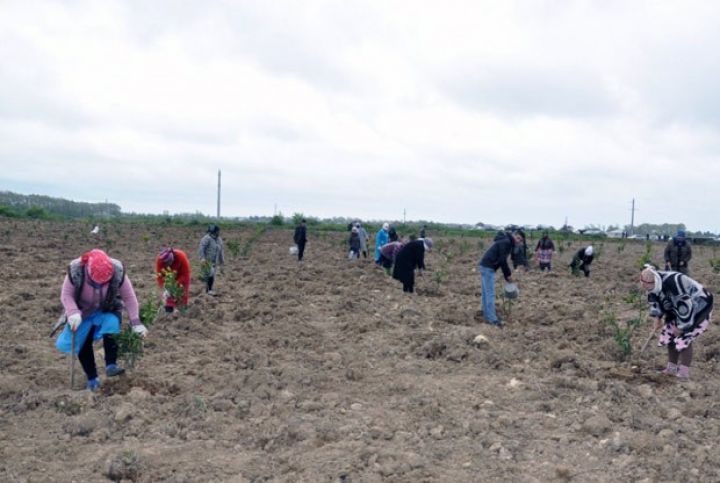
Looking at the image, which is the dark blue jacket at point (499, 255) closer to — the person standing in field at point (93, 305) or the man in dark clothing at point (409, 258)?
the man in dark clothing at point (409, 258)

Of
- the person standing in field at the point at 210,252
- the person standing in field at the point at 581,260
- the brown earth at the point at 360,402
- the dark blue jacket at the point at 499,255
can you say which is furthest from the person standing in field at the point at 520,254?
the person standing in field at the point at 210,252

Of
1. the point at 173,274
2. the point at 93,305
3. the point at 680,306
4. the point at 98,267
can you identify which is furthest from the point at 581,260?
the point at 98,267

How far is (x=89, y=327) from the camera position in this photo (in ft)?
18.9

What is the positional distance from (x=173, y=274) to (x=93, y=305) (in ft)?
9.91

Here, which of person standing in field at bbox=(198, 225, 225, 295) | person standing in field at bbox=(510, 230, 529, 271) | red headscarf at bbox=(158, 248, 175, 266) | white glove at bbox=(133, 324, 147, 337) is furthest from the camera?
person standing in field at bbox=(510, 230, 529, 271)

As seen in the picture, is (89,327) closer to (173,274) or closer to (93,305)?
(93,305)

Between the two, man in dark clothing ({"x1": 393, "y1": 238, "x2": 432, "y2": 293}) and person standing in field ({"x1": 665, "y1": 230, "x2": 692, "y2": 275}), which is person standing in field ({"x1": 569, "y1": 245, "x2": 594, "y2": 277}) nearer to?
person standing in field ({"x1": 665, "y1": 230, "x2": 692, "y2": 275})

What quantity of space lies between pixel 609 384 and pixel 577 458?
172 cm

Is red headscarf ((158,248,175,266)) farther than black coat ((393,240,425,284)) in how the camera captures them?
No

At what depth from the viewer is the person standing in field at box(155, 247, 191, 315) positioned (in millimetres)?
8875

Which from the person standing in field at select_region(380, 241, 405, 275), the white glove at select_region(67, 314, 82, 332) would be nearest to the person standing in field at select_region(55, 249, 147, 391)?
the white glove at select_region(67, 314, 82, 332)

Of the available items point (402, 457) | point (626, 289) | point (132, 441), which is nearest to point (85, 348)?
point (132, 441)

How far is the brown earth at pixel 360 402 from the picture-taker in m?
4.30

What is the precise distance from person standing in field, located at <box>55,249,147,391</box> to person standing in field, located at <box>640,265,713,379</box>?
472 centimetres
